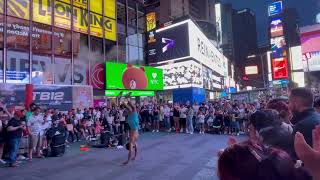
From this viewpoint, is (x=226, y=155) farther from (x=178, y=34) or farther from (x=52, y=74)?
(x=178, y=34)

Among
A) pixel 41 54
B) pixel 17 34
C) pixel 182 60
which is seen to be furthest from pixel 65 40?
pixel 182 60

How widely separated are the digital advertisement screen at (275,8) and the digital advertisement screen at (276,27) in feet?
5.50

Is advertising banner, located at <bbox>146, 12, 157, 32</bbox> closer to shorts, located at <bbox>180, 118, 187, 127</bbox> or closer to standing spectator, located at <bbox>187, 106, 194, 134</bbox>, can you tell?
shorts, located at <bbox>180, 118, 187, 127</bbox>

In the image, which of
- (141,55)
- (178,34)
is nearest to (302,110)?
(141,55)

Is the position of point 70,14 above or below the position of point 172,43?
below

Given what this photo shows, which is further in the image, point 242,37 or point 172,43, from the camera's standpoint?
point 242,37

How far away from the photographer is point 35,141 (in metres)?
11.7

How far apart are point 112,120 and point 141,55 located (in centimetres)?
1356

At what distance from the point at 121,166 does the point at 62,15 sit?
18.1 meters

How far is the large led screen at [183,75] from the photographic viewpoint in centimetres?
4181

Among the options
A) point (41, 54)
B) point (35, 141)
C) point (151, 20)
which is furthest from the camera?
point (151, 20)

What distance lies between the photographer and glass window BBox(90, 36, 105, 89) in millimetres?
25625

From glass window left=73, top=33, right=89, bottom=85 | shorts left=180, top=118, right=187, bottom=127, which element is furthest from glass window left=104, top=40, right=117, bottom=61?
shorts left=180, top=118, right=187, bottom=127

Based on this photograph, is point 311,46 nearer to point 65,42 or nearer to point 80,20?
point 80,20
